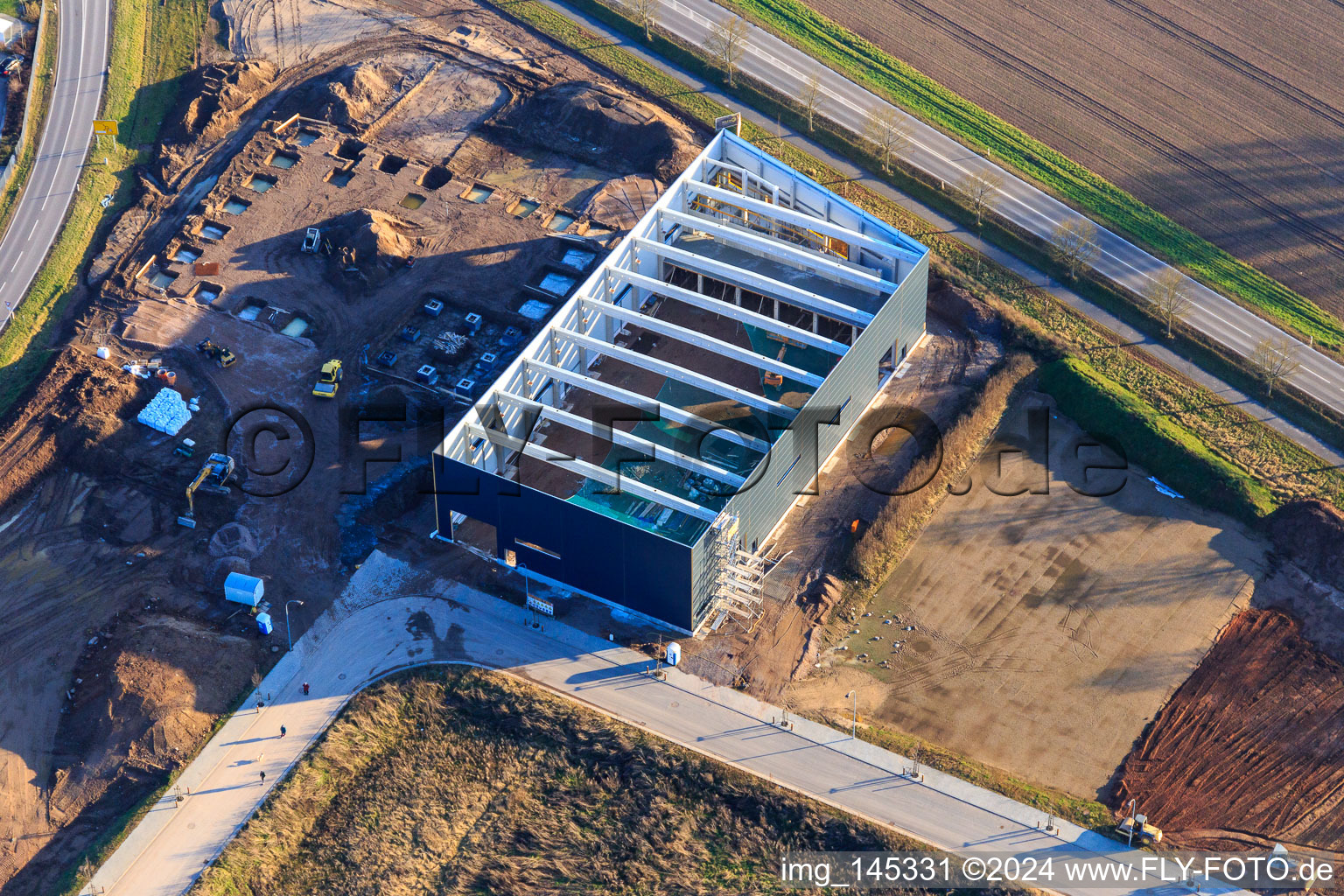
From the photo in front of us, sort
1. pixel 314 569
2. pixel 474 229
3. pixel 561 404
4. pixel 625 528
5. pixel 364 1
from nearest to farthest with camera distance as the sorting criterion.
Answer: pixel 625 528, pixel 314 569, pixel 561 404, pixel 474 229, pixel 364 1

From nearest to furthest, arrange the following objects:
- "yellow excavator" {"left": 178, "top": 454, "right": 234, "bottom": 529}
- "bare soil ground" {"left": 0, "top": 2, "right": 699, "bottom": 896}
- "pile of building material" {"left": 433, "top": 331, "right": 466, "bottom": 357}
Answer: "bare soil ground" {"left": 0, "top": 2, "right": 699, "bottom": 896}
"yellow excavator" {"left": 178, "top": 454, "right": 234, "bottom": 529}
"pile of building material" {"left": 433, "top": 331, "right": 466, "bottom": 357}

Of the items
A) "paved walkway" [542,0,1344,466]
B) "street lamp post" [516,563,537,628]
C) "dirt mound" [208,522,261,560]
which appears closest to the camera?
"street lamp post" [516,563,537,628]

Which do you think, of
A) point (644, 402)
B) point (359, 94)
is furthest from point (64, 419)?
point (359, 94)

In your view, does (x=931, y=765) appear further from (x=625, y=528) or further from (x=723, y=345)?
(x=723, y=345)

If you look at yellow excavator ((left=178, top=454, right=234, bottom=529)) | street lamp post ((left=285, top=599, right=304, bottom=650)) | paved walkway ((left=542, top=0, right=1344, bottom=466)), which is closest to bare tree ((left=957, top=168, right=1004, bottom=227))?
paved walkway ((left=542, top=0, right=1344, bottom=466))

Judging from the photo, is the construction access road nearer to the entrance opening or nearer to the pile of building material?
the entrance opening

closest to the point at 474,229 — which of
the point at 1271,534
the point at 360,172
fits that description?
the point at 360,172

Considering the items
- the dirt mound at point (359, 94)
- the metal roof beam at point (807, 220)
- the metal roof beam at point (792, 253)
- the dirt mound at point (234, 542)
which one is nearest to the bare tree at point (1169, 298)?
the metal roof beam at point (807, 220)
